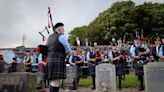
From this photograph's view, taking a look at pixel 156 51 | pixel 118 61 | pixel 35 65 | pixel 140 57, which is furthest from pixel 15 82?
pixel 35 65

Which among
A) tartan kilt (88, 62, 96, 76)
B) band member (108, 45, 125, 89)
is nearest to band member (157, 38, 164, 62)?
band member (108, 45, 125, 89)

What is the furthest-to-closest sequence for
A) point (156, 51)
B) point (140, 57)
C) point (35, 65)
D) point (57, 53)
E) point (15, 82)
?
point (35, 65), point (156, 51), point (140, 57), point (15, 82), point (57, 53)

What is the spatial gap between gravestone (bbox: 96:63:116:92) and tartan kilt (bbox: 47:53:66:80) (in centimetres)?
379

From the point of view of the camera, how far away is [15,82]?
777 cm

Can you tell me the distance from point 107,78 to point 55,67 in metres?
3.97

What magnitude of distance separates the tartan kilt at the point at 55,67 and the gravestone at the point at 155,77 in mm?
3683

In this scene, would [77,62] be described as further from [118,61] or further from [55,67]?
[55,67]

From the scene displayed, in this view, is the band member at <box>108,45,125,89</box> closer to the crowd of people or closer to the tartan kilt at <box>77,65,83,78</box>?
the crowd of people

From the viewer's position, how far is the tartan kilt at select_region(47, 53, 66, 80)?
7379 mm

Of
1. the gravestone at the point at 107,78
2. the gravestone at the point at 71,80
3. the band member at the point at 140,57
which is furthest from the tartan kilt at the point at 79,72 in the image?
the band member at the point at 140,57

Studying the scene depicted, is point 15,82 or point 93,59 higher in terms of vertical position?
point 93,59

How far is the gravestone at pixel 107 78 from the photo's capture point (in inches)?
433

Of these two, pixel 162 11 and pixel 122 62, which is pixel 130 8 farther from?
pixel 122 62

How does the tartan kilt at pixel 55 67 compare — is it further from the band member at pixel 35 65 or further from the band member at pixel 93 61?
the band member at pixel 35 65
